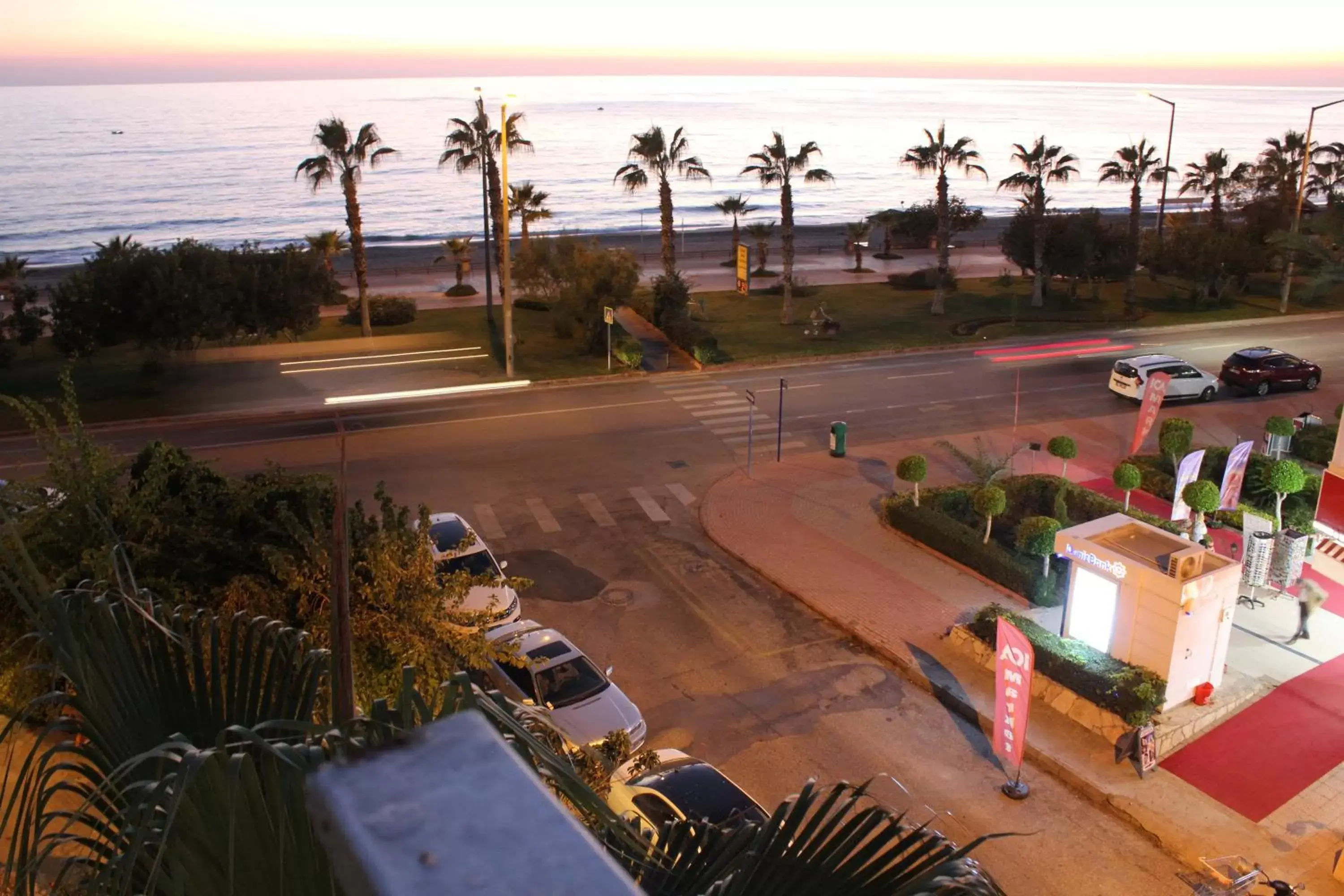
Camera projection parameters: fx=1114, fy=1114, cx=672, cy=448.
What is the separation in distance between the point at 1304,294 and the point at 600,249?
20.8 metres

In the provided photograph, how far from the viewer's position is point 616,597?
18.9m

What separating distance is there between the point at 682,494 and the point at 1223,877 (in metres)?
13.5

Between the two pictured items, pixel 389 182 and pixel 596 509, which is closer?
pixel 596 509

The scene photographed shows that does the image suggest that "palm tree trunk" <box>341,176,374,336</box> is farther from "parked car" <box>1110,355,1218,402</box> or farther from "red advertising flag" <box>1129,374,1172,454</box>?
"red advertising flag" <box>1129,374,1172,454</box>

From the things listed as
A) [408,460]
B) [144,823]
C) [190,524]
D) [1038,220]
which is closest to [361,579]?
[190,524]

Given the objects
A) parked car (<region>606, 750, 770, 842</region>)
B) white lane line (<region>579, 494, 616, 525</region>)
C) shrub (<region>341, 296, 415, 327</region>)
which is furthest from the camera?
shrub (<region>341, 296, 415, 327</region>)

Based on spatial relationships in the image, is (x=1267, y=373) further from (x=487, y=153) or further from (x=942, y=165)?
(x=487, y=153)

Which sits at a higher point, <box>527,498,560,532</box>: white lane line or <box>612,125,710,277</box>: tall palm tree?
<box>612,125,710,277</box>: tall palm tree

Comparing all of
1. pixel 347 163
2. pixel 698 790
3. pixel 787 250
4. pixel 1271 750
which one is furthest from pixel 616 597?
pixel 787 250

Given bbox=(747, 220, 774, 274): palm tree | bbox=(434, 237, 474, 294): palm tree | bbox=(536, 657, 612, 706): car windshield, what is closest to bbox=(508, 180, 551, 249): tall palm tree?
bbox=(434, 237, 474, 294): palm tree

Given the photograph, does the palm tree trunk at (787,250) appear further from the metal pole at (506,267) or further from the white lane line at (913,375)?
the metal pole at (506,267)

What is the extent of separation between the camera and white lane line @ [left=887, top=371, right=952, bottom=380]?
33.2 metres

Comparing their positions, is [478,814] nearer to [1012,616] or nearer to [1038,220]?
[1012,616]

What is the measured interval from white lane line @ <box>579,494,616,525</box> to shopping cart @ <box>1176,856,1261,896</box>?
40.9ft
